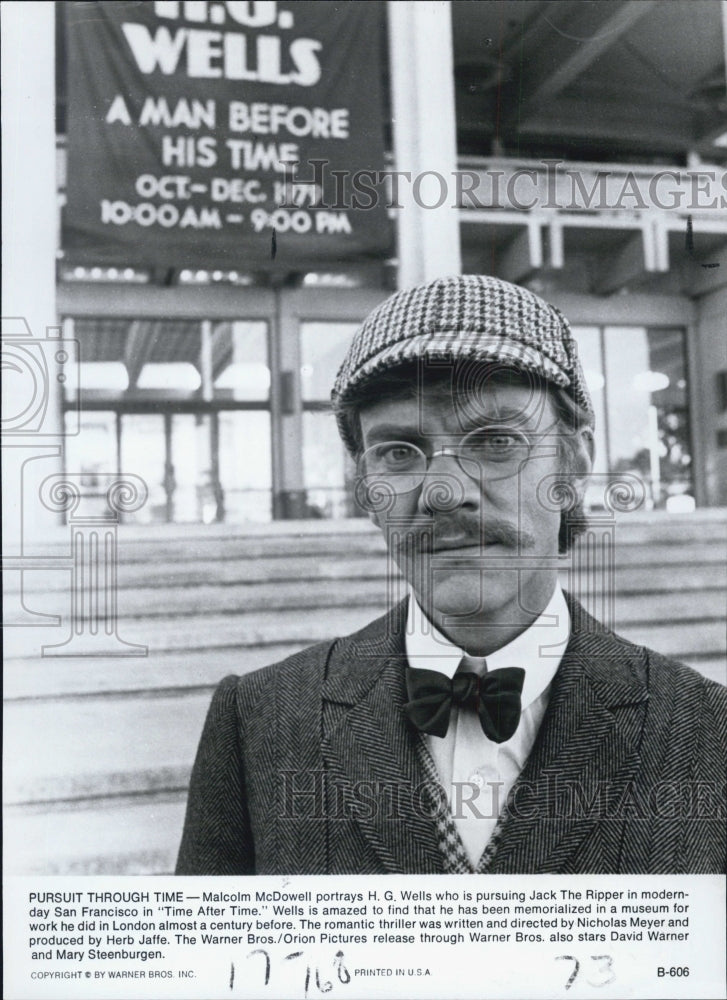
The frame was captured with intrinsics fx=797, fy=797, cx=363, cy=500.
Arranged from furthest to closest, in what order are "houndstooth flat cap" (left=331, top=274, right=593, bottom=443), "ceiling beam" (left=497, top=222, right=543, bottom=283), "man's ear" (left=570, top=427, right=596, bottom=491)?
"ceiling beam" (left=497, top=222, right=543, bottom=283) → "man's ear" (left=570, top=427, right=596, bottom=491) → "houndstooth flat cap" (left=331, top=274, right=593, bottom=443)

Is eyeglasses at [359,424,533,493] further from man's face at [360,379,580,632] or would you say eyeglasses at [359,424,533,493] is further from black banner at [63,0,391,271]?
black banner at [63,0,391,271]

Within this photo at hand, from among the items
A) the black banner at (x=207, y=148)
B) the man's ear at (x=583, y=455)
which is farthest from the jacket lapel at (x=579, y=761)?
the black banner at (x=207, y=148)

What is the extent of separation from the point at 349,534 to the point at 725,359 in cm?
80

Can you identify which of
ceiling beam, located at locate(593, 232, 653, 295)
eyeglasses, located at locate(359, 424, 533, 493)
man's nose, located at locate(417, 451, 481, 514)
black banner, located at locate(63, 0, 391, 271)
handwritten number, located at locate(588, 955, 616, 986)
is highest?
black banner, located at locate(63, 0, 391, 271)

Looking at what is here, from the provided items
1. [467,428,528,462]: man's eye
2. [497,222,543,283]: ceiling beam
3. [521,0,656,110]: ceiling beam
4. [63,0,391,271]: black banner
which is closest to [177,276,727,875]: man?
[467,428,528,462]: man's eye

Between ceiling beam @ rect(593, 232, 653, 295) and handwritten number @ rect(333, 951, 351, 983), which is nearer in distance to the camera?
handwritten number @ rect(333, 951, 351, 983)

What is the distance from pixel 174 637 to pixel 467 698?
574 millimetres

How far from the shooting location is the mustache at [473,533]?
4.44ft

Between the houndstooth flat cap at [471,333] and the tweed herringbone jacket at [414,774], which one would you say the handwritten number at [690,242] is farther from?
the tweed herringbone jacket at [414,774]

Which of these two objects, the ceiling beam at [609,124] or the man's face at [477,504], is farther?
the ceiling beam at [609,124]

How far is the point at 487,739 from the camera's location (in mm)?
1345

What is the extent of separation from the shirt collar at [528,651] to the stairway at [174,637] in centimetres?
11

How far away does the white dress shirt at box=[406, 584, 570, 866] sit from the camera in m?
1.34

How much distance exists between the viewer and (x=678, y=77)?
62.9 inches
